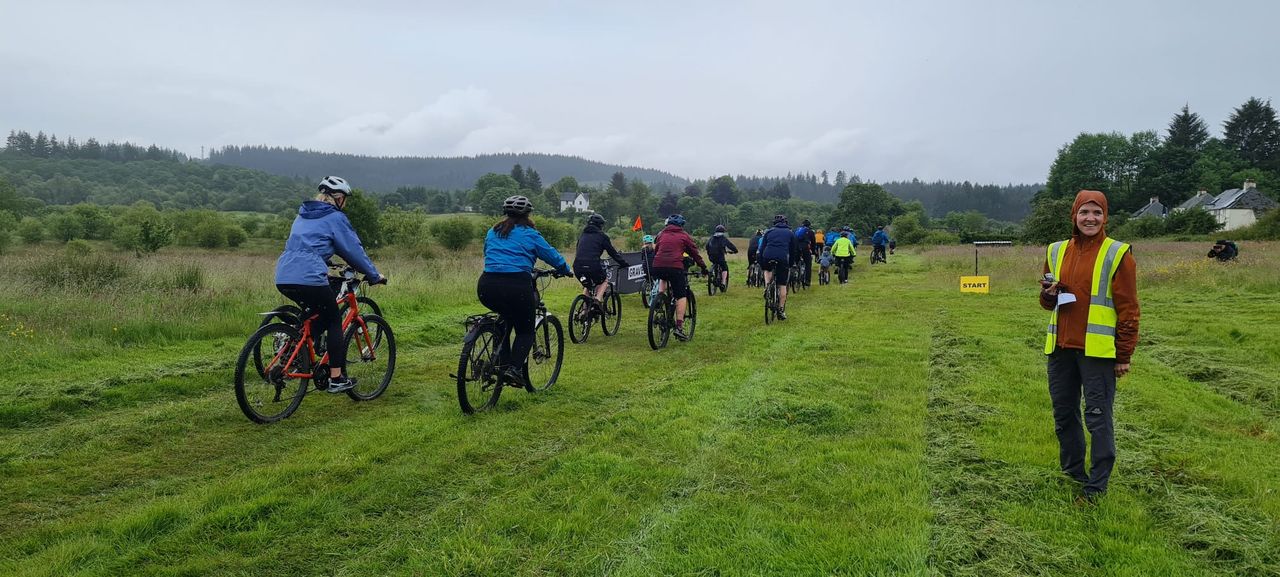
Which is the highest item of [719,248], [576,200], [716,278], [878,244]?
[576,200]

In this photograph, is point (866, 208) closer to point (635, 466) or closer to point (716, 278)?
point (716, 278)

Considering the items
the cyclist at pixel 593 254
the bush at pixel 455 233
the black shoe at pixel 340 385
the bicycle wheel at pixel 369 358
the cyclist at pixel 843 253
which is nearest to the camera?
the black shoe at pixel 340 385

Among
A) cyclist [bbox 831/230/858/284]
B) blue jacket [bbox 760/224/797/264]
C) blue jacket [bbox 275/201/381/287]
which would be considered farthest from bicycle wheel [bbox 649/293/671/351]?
cyclist [bbox 831/230/858/284]

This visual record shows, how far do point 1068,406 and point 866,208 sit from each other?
82.1 m

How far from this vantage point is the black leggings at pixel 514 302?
214 inches

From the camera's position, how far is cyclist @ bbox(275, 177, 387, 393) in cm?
502

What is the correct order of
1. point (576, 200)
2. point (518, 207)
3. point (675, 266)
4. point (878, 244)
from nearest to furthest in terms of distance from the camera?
point (518, 207), point (675, 266), point (878, 244), point (576, 200)

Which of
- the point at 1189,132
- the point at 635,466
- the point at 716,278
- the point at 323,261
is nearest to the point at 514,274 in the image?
the point at 323,261

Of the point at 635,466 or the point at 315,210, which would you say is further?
the point at 315,210

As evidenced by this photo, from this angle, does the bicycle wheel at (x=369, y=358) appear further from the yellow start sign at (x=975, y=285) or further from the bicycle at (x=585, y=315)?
the yellow start sign at (x=975, y=285)

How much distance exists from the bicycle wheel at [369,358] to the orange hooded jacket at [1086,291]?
5.37 meters

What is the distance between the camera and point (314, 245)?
5105 millimetres

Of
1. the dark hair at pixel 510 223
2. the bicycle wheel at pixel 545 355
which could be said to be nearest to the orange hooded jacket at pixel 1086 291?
the dark hair at pixel 510 223

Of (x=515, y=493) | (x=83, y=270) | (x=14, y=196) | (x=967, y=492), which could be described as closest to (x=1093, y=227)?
(x=967, y=492)
